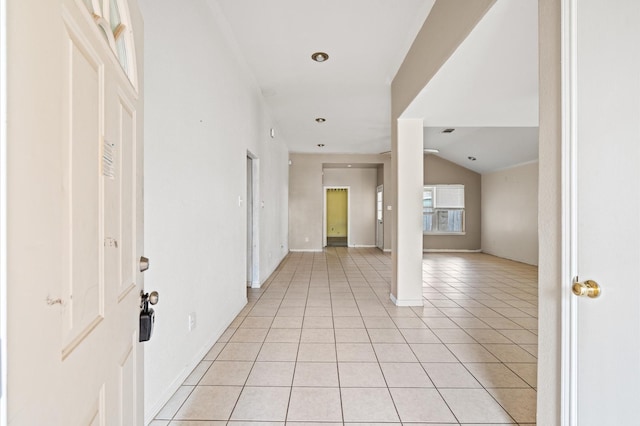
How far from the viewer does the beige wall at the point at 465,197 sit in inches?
352

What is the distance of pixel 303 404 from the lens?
1.81 metres

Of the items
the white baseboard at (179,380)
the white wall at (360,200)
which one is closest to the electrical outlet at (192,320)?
the white baseboard at (179,380)

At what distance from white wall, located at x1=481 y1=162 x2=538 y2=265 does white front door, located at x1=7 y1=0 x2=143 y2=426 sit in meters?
7.30

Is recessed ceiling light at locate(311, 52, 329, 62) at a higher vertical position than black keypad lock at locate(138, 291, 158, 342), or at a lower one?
higher

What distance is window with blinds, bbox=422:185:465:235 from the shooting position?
8.95 metres

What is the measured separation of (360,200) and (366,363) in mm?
7825

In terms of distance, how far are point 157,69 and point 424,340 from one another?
280 centimetres

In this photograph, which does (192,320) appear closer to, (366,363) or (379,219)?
(366,363)

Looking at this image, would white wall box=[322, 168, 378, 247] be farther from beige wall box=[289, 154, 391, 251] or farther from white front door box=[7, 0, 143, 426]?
white front door box=[7, 0, 143, 426]

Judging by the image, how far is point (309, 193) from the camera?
860 cm
